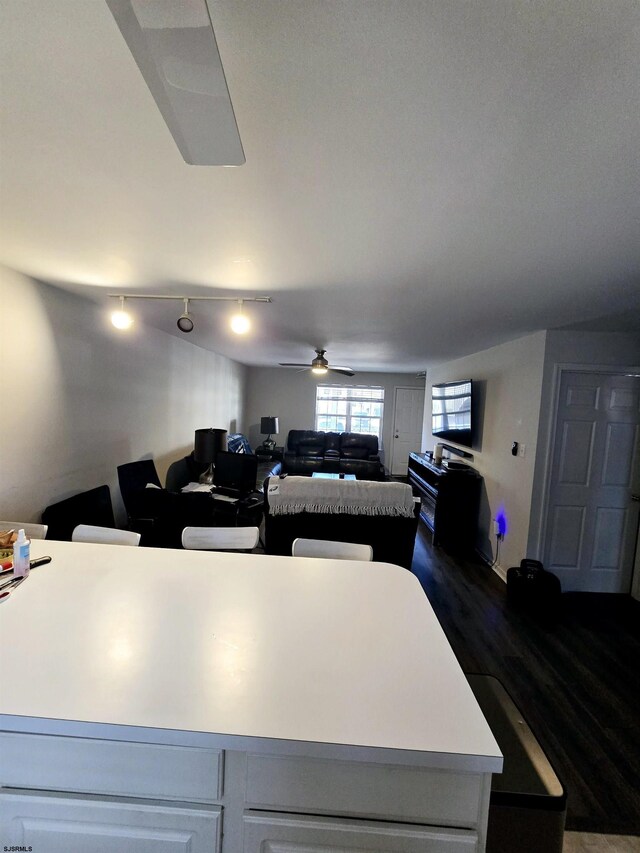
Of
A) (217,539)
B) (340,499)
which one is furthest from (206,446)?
(217,539)

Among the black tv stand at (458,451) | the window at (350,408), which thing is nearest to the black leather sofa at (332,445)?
the window at (350,408)

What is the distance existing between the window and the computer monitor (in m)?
4.28

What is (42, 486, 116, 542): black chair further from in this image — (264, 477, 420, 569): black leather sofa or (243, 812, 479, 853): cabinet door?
(243, 812, 479, 853): cabinet door

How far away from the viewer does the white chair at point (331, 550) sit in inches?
72.2

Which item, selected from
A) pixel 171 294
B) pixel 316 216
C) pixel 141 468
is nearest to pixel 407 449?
pixel 141 468

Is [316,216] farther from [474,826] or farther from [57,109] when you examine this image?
[474,826]

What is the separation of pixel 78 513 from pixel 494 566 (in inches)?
155

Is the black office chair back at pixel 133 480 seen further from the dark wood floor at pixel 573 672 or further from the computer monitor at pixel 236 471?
the dark wood floor at pixel 573 672

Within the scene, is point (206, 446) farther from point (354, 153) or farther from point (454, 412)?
point (354, 153)

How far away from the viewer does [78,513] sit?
285 cm

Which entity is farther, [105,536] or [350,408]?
[350,408]

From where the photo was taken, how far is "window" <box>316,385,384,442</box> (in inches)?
325

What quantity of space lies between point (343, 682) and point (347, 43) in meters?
1.46

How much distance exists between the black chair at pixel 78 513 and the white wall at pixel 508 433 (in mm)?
3811
